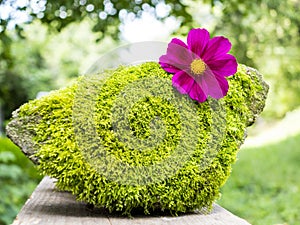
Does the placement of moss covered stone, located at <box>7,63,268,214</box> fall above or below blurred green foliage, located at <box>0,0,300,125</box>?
below

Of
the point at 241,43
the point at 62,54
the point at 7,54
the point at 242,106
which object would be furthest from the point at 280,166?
the point at 62,54

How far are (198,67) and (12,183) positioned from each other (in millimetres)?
5288

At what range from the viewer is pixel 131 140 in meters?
1.32

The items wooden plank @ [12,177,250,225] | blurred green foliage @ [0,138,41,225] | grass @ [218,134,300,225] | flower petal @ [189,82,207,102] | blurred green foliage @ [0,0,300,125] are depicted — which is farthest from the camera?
grass @ [218,134,300,225]

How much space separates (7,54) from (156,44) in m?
2.31

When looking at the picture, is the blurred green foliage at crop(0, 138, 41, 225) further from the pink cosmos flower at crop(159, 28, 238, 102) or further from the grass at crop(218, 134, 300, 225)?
the grass at crop(218, 134, 300, 225)

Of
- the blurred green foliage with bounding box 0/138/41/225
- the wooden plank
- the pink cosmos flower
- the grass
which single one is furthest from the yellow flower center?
the grass

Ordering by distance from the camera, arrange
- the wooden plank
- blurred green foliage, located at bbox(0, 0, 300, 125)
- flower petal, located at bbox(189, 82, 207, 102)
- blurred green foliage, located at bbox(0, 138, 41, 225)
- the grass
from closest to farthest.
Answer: the wooden plank, flower petal, located at bbox(189, 82, 207, 102), blurred green foliage, located at bbox(0, 0, 300, 125), blurred green foliage, located at bbox(0, 138, 41, 225), the grass

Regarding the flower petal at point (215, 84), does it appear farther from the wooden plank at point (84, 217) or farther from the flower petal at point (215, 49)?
the wooden plank at point (84, 217)

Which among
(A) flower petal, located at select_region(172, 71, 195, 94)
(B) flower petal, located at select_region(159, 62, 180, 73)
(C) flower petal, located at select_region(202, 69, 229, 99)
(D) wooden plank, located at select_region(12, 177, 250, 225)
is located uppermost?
(C) flower petal, located at select_region(202, 69, 229, 99)

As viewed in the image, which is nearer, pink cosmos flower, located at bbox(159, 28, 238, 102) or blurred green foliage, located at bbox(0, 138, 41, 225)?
pink cosmos flower, located at bbox(159, 28, 238, 102)

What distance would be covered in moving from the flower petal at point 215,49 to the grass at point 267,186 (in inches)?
139

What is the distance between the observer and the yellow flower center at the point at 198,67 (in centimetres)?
139

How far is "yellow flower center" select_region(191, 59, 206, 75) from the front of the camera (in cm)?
139
